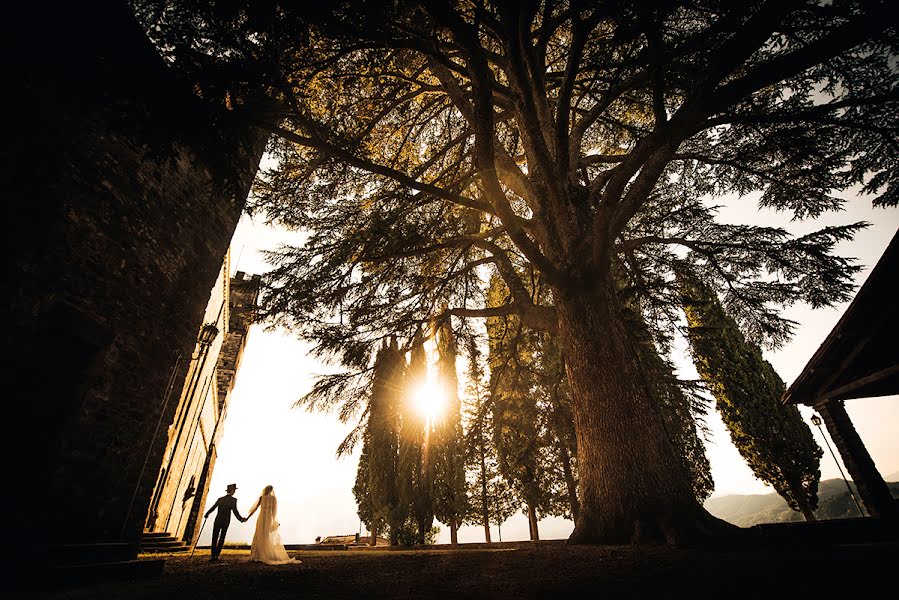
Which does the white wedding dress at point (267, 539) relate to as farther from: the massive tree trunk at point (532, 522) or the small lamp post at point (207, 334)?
the massive tree trunk at point (532, 522)

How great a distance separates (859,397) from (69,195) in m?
15.7

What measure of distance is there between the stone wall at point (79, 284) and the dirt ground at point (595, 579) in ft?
8.46

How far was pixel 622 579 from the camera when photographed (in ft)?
7.33

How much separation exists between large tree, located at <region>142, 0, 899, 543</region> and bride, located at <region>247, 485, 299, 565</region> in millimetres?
3824

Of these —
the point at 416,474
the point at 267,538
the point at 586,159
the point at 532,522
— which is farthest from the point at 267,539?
the point at 532,522

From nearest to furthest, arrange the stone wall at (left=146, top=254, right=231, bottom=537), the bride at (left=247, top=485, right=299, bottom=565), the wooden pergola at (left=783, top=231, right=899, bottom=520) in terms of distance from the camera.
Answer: the wooden pergola at (left=783, top=231, right=899, bottom=520) < the bride at (left=247, top=485, right=299, bottom=565) < the stone wall at (left=146, top=254, right=231, bottom=537)

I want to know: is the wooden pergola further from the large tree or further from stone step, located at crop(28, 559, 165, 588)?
stone step, located at crop(28, 559, 165, 588)

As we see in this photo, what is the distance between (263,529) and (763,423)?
21.2m

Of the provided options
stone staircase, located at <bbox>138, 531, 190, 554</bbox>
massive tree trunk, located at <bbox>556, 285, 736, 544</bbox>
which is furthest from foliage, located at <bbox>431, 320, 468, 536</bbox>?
stone staircase, located at <bbox>138, 531, 190, 554</bbox>

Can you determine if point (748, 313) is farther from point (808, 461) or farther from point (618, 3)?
point (808, 461)

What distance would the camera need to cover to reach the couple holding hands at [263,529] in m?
6.47

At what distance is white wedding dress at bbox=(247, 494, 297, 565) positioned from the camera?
6.44 meters

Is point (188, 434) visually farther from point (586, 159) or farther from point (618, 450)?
point (586, 159)

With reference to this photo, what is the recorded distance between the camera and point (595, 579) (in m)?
2.30
